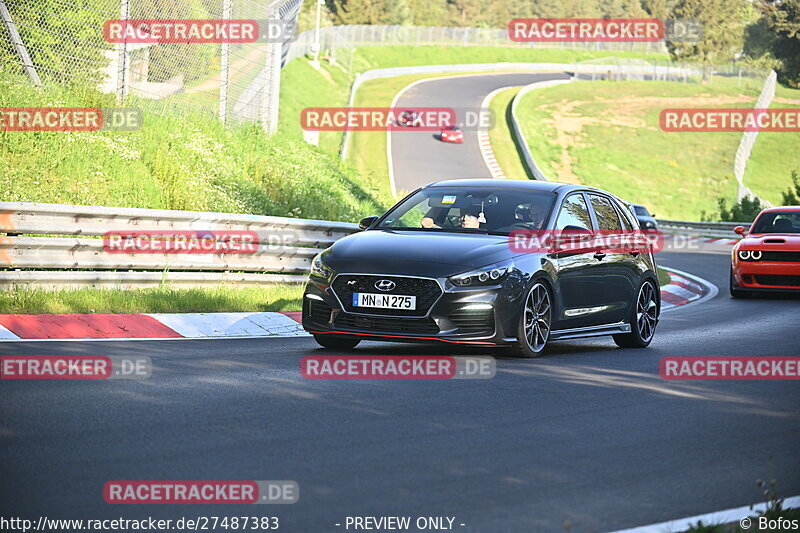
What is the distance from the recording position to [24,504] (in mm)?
5062

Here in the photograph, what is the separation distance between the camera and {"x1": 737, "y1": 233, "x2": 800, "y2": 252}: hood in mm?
20547

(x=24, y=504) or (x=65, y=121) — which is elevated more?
(x=65, y=121)

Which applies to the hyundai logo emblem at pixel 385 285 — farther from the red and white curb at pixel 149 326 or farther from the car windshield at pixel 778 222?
the car windshield at pixel 778 222

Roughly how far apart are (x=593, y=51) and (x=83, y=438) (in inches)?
5582

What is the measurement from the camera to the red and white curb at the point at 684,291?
21.5 m

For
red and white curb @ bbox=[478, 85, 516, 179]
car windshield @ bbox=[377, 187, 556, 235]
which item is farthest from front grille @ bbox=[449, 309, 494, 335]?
red and white curb @ bbox=[478, 85, 516, 179]

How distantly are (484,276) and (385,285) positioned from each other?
2.69ft

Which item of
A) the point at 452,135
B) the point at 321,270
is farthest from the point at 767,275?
the point at 452,135

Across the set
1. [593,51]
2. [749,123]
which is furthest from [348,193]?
[593,51]

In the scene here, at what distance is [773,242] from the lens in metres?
20.8

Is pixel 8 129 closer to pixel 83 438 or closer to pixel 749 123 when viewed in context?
pixel 83 438

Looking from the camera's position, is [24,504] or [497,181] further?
[497,181]

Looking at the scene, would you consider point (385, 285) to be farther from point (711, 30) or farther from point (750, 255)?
point (711, 30)

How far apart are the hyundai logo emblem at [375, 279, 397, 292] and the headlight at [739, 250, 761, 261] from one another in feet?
40.3
